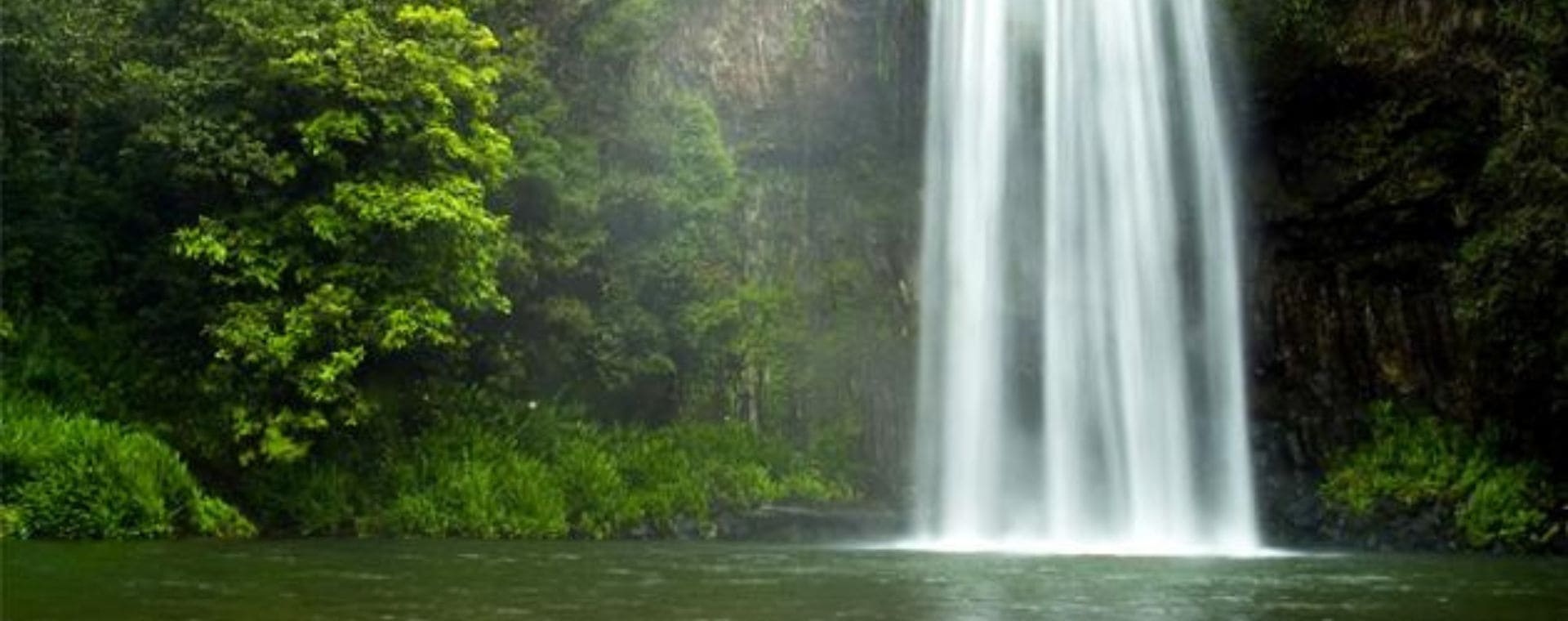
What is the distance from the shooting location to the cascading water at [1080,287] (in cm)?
2056

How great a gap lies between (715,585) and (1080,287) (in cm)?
1212

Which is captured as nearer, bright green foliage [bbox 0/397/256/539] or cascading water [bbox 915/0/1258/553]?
bright green foliage [bbox 0/397/256/539]

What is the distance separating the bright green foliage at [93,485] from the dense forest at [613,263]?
40 millimetres

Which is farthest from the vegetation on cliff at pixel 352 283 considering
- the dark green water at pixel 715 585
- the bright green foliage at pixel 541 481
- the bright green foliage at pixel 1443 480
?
the bright green foliage at pixel 1443 480

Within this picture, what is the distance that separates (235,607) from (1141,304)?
599 inches

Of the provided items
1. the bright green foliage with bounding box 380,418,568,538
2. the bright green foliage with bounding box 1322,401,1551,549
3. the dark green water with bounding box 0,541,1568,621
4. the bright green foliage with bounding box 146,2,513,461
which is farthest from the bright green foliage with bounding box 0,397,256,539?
the bright green foliage with bounding box 1322,401,1551,549

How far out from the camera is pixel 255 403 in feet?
59.2

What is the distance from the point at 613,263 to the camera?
22609mm

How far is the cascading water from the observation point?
67.5 feet

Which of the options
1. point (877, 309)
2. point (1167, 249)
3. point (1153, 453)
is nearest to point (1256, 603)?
point (1153, 453)

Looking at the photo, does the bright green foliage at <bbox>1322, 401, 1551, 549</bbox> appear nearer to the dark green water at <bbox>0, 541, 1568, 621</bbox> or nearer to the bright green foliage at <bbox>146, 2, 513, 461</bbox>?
the dark green water at <bbox>0, 541, 1568, 621</bbox>

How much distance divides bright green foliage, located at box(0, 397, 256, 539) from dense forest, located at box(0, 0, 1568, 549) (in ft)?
0.13

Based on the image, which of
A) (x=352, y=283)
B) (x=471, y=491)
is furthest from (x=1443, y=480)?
(x=352, y=283)

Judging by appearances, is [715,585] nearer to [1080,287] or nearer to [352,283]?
[352,283]
